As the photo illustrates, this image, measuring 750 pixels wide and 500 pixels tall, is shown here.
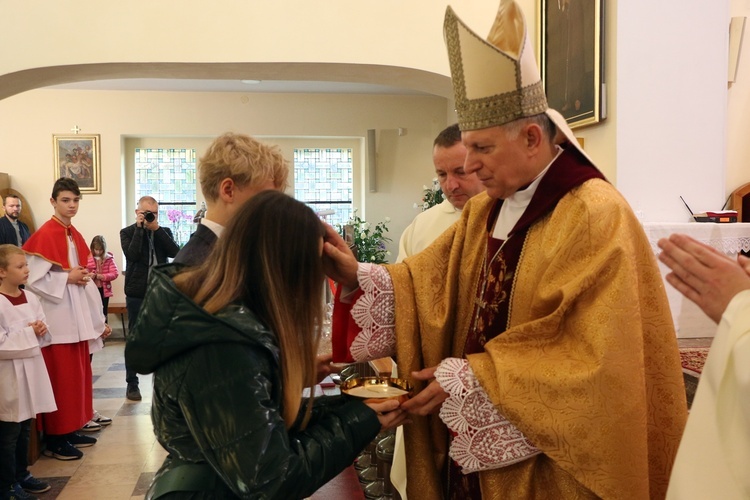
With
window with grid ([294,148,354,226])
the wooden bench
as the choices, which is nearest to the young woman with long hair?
the wooden bench

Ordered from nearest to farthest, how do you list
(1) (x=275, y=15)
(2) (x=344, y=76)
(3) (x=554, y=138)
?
(3) (x=554, y=138) < (1) (x=275, y=15) < (2) (x=344, y=76)

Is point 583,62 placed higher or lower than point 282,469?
higher

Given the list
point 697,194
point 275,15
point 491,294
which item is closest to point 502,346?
point 491,294

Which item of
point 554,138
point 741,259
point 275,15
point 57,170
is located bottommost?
point 741,259

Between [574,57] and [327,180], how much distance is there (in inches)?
299

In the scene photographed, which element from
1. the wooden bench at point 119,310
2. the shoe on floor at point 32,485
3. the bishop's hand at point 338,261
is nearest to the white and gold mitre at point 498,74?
the bishop's hand at point 338,261

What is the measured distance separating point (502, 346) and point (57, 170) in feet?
35.2

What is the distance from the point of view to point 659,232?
4.61m

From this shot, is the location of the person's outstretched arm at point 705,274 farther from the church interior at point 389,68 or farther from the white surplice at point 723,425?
the church interior at point 389,68

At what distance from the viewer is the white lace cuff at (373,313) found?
6.86 feet

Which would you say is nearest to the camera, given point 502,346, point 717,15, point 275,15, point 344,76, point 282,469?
point 282,469

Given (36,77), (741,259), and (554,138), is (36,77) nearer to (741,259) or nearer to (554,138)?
(554,138)

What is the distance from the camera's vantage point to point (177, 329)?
1438 mm

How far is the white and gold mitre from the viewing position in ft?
6.19
